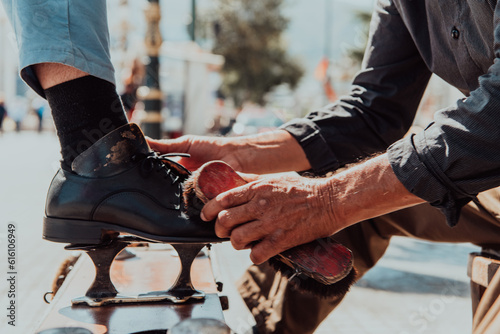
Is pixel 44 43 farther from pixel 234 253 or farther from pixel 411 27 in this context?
pixel 234 253

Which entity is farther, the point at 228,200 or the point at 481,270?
the point at 481,270

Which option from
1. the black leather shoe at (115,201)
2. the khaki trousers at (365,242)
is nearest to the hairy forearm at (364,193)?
the black leather shoe at (115,201)

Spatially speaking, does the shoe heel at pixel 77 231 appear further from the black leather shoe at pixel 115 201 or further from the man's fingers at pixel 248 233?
the man's fingers at pixel 248 233

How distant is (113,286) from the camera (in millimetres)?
1559

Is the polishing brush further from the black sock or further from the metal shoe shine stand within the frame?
the black sock

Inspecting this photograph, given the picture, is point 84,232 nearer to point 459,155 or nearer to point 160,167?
point 160,167

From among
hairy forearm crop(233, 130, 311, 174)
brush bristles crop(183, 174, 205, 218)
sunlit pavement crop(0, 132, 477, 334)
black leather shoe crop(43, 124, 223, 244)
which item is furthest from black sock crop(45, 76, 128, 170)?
sunlit pavement crop(0, 132, 477, 334)

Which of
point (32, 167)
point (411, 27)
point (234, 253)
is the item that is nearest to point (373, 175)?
point (411, 27)

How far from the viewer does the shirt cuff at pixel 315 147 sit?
2064mm

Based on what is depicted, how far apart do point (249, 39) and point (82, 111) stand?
108 feet

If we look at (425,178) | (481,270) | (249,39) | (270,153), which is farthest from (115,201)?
(249,39)

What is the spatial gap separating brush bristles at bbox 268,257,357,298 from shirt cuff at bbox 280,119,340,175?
0.63 metres

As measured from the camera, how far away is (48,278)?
365 centimetres

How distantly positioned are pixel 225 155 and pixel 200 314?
0.74 metres
